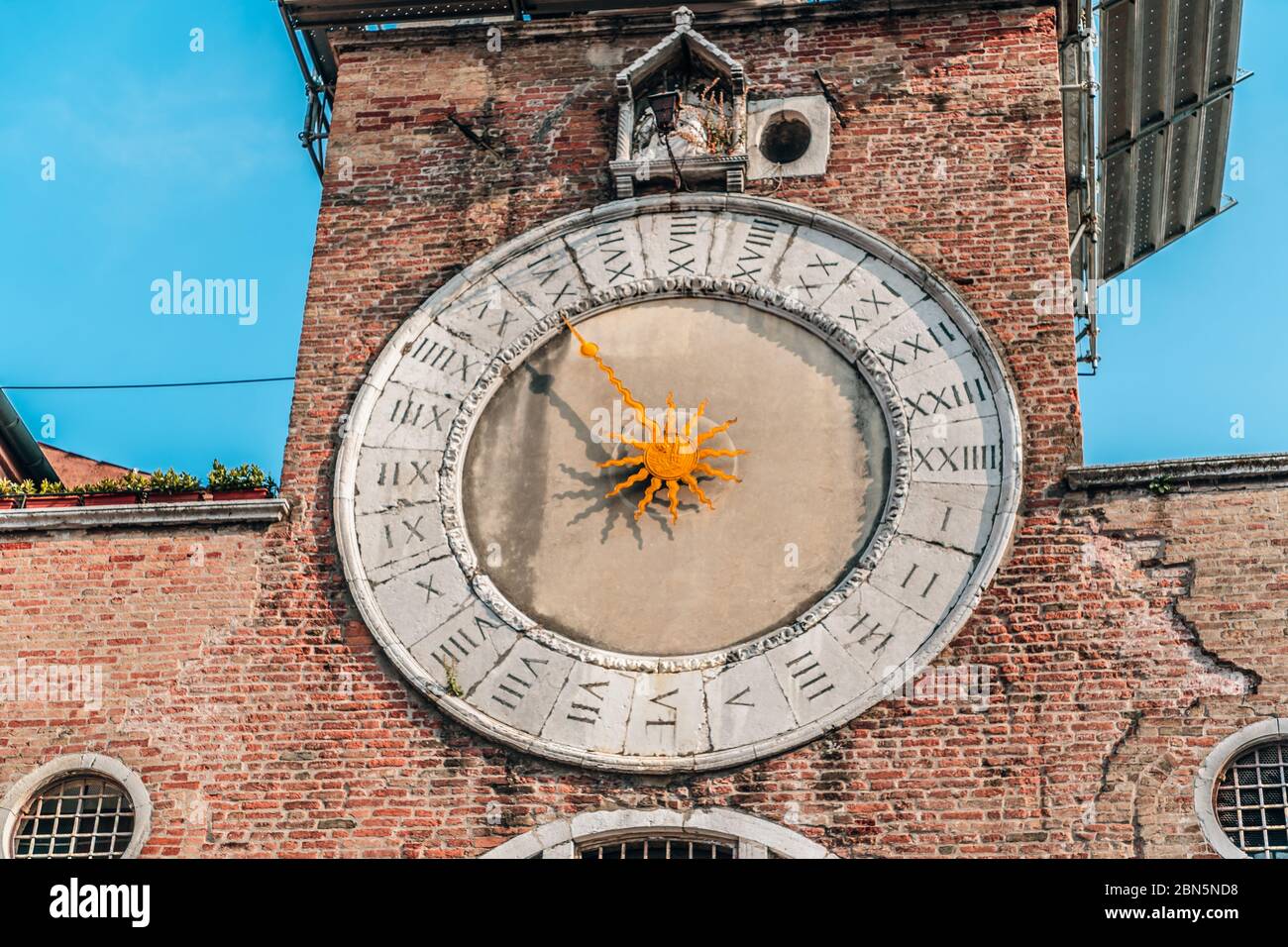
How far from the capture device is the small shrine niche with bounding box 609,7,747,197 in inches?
719

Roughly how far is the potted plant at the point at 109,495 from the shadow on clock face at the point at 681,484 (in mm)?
2568

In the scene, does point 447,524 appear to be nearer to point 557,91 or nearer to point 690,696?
point 690,696

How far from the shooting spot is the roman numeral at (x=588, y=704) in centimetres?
1611

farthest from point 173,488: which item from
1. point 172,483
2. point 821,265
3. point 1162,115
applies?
point 1162,115

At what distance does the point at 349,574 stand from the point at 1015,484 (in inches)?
190

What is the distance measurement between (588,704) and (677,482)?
6.22 ft

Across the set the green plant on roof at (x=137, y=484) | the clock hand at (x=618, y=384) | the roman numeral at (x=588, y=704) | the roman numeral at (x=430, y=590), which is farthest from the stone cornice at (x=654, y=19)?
the roman numeral at (x=588, y=704)

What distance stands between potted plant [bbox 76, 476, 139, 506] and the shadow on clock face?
8.42 ft

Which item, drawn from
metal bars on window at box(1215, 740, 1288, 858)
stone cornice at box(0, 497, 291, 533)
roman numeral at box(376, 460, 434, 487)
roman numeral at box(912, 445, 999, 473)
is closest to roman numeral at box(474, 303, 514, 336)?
roman numeral at box(376, 460, 434, 487)

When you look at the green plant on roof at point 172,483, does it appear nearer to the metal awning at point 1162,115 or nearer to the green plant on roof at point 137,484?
the green plant on roof at point 137,484

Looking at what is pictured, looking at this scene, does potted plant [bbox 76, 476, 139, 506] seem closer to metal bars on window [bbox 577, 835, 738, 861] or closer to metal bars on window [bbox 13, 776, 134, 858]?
metal bars on window [bbox 13, 776, 134, 858]

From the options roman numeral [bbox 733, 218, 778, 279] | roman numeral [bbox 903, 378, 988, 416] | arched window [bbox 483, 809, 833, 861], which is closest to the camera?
arched window [bbox 483, 809, 833, 861]

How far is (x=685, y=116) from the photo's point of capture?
18641mm
